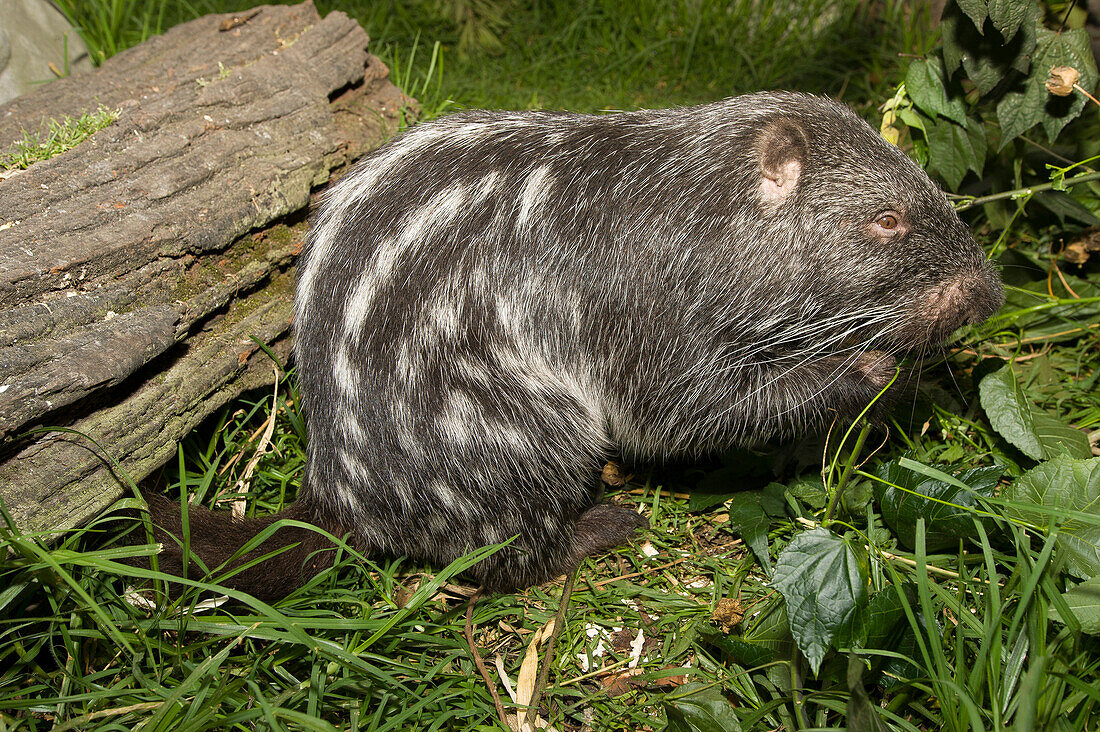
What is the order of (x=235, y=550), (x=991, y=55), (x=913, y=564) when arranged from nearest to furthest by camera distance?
(x=235, y=550)
(x=913, y=564)
(x=991, y=55)

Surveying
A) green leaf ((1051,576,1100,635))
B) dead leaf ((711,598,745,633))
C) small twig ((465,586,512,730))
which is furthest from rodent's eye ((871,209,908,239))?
small twig ((465,586,512,730))

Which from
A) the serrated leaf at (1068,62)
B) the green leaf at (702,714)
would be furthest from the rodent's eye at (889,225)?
the green leaf at (702,714)

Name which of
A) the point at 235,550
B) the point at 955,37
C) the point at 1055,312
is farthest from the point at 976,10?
the point at 235,550

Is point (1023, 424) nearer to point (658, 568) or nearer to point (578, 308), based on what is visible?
point (658, 568)

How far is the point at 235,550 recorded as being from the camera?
2.89m

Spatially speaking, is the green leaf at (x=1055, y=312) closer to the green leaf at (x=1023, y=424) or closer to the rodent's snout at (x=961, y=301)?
the green leaf at (x=1023, y=424)

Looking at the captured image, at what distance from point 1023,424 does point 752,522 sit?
4.23 ft

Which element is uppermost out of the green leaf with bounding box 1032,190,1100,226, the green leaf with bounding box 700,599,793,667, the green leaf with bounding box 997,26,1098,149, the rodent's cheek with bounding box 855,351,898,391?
the green leaf with bounding box 997,26,1098,149

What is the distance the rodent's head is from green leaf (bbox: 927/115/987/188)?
0.80 metres

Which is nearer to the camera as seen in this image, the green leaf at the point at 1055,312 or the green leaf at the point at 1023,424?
the green leaf at the point at 1023,424

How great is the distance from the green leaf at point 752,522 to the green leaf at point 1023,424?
1.12 m

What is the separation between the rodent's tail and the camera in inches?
111

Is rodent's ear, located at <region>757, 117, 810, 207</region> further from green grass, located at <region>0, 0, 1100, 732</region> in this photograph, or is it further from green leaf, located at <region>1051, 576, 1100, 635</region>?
green leaf, located at <region>1051, 576, 1100, 635</region>

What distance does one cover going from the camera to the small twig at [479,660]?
2.79 metres
